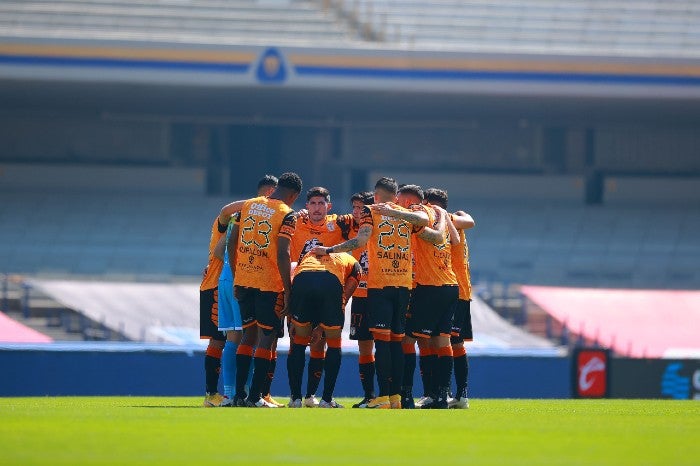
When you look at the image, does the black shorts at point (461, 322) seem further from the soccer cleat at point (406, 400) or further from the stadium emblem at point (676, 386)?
the stadium emblem at point (676, 386)

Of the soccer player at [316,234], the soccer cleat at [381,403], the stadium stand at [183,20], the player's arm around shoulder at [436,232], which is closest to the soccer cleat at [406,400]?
the soccer cleat at [381,403]

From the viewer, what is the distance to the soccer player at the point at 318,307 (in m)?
11.7

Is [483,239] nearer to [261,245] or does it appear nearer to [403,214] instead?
[403,214]

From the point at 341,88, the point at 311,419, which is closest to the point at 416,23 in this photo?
the point at 341,88

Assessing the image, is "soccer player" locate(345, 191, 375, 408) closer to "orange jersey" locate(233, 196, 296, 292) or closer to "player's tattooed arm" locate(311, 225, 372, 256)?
"player's tattooed arm" locate(311, 225, 372, 256)

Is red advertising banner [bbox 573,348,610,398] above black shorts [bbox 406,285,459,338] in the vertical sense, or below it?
below

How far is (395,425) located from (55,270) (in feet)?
68.5

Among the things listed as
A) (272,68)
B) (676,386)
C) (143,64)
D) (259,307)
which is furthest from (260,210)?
(143,64)

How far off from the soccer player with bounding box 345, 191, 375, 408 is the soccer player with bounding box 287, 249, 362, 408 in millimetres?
381

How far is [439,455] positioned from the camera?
746 centimetres

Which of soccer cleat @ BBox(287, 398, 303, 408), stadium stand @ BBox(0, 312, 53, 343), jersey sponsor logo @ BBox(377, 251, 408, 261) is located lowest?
stadium stand @ BBox(0, 312, 53, 343)

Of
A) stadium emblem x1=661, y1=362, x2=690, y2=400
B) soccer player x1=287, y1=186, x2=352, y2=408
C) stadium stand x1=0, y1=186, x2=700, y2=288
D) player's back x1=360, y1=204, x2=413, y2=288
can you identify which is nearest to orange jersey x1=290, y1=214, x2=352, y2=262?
soccer player x1=287, y1=186, x2=352, y2=408

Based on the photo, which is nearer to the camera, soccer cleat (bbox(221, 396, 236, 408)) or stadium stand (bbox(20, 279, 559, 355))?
soccer cleat (bbox(221, 396, 236, 408))

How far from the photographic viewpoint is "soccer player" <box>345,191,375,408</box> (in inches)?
488
